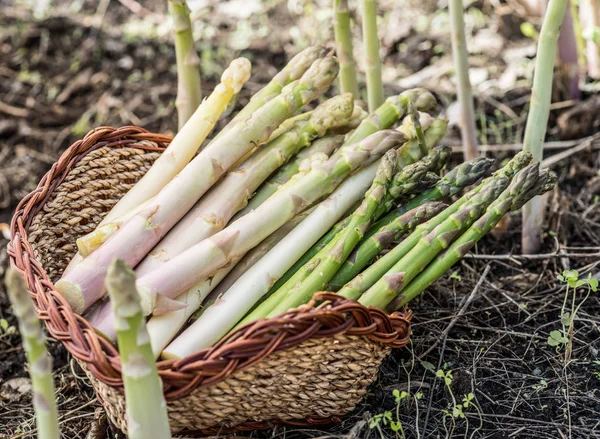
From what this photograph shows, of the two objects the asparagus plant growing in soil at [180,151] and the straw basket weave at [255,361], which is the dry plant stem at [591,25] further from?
the straw basket weave at [255,361]

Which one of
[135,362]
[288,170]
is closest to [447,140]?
[288,170]

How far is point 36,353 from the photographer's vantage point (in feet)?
5.47

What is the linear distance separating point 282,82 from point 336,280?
0.87 m

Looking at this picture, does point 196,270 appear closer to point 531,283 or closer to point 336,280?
point 336,280

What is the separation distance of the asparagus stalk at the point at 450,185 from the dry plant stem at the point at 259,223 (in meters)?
0.21

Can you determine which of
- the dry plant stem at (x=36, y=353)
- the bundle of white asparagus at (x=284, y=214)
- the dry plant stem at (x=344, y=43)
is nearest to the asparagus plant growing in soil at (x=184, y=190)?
the bundle of white asparagus at (x=284, y=214)

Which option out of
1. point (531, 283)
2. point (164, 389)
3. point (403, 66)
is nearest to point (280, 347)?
point (164, 389)

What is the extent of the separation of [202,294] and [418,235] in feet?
2.37

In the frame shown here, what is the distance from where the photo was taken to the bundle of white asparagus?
7.14 feet

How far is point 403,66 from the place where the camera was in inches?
182

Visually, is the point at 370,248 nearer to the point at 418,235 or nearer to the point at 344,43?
the point at 418,235

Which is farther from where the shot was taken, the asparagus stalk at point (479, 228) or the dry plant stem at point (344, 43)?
the dry plant stem at point (344, 43)

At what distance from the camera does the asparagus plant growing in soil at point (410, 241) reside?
7.25 ft

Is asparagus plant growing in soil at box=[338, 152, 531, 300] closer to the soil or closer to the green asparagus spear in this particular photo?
the green asparagus spear
